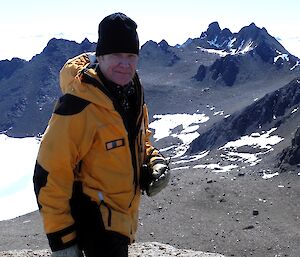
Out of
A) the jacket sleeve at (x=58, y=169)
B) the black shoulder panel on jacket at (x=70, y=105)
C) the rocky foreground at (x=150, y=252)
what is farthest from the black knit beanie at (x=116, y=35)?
the rocky foreground at (x=150, y=252)

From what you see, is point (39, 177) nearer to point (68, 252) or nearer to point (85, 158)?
point (85, 158)

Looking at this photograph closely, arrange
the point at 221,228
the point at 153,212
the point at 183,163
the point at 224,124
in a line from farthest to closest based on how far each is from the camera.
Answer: the point at 224,124 → the point at 183,163 → the point at 153,212 → the point at 221,228

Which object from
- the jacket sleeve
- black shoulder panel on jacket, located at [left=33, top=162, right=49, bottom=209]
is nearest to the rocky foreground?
the jacket sleeve

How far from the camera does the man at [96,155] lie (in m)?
5.62

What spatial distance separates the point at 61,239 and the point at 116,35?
230cm

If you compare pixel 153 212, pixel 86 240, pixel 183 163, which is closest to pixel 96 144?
pixel 86 240

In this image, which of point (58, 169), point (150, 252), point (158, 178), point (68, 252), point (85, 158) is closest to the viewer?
point (58, 169)

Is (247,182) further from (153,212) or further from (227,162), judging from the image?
(227,162)

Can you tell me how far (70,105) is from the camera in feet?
18.5

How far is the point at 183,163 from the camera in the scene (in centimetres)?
11244

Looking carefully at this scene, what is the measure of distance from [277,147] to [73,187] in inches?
3926

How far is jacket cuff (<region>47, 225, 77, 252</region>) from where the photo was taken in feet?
18.7

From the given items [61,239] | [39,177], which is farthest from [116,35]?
[61,239]

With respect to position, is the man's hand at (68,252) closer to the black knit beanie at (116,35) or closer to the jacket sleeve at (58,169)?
the jacket sleeve at (58,169)
